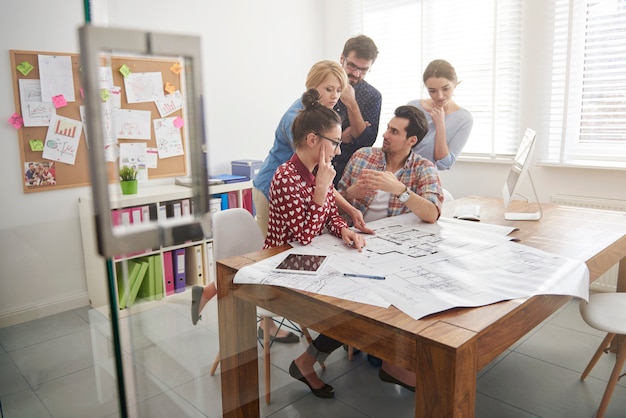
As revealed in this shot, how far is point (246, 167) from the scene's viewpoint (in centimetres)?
140

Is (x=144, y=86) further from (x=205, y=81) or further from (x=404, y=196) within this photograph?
A: (x=404, y=196)

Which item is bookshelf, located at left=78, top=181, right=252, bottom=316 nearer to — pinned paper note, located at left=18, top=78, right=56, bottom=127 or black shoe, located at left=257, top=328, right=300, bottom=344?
pinned paper note, located at left=18, top=78, right=56, bottom=127

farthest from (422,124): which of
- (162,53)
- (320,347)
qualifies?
(162,53)

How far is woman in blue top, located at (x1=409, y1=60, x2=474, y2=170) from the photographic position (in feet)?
7.00

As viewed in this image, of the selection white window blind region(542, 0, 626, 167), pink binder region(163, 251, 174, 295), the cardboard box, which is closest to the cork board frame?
pink binder region(163, 251, 174, 295)

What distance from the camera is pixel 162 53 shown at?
0.37m

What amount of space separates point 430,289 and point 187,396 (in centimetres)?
54

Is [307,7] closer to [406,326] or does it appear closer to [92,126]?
[406,326]

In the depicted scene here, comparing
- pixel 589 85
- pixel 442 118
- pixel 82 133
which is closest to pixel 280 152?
pixel 442 118

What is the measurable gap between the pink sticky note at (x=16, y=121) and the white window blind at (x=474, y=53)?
169cm

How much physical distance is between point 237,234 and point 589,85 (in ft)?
6.20

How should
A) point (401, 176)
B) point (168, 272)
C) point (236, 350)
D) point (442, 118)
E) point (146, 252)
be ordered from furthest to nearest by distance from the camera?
point (442, 118) → point (401, 176) → point (236, 350) → point (168, 272) → point (146, 252)

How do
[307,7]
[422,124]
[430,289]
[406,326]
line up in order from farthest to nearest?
[422,124] → [307,7] → [430,289] → [406,326]

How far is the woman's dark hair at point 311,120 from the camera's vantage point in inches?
57.7
